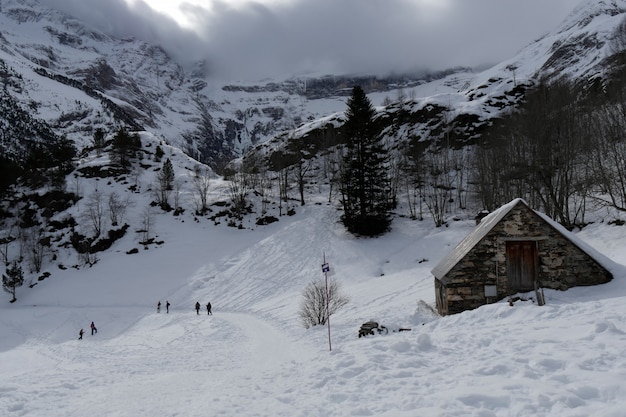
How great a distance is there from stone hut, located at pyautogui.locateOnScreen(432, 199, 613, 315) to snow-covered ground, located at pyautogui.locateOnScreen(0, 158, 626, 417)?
1079 millimetres

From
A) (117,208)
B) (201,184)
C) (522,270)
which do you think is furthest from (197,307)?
(201,184)

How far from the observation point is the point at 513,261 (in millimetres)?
15883

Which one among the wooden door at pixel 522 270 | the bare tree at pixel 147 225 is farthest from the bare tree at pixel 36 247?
the wooden door at pixel 522 270

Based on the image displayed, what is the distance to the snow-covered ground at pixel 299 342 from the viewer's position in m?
7.18

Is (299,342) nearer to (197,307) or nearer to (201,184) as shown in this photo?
(197,307)

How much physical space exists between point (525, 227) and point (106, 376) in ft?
59.5

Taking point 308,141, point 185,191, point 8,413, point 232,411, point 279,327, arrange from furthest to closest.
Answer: point 308,141 < point 185,191 < point 279,327 < point 8,413 < point 232,411

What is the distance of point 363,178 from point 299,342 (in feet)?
101

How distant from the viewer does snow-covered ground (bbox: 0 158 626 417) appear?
718cm

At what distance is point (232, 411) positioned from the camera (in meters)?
8.00

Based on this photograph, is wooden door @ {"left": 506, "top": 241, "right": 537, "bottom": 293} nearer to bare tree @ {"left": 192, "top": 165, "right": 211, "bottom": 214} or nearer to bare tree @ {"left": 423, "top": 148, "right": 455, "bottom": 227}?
bare tree @ {"left": 423, "top": 148, "right": 455, "bottom": 227}

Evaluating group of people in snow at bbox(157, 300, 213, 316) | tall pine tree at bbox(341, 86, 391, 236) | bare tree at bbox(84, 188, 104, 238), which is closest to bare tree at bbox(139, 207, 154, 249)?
bare tree at bbox(84, 188, 104, 238)

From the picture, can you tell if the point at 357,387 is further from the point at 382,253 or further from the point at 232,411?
the point at 382,253

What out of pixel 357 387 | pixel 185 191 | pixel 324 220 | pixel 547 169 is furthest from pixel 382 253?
pixel 185 191
